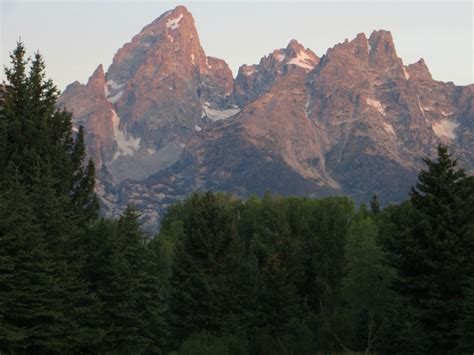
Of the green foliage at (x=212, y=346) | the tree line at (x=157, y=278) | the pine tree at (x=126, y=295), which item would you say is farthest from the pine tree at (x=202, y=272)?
the green foliage at (x=212, y=346)

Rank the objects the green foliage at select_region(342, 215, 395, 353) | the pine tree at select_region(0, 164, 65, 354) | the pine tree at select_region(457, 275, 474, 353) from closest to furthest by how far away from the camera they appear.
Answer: the pine tree at select_region(0, 164, 65, 354), the pine tree at select_region(457, 275, 474, 353), the green foliage at select_region(342, 215, 395, 353)

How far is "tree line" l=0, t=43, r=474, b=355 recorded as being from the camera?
34.5m

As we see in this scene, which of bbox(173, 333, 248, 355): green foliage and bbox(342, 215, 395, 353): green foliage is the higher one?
bbox(342, 215, 395, 353): green foliage

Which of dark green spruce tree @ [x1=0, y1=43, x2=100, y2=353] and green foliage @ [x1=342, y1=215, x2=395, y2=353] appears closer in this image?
dark green spruce tree @ [x1=0, y1=43, x2=100, y2=353]

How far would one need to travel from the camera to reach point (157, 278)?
1887 inches

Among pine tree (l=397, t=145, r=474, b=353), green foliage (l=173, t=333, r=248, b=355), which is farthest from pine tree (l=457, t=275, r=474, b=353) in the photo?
green foliage (l=173, t=333, r=248, b=355)

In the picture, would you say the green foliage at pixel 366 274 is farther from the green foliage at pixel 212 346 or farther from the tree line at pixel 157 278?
the green foliage at pixel 212 346

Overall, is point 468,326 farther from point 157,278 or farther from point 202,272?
point 157,278

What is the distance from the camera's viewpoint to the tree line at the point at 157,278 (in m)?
34.5

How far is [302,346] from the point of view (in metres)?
45.8

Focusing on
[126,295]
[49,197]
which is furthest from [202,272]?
[49,197]

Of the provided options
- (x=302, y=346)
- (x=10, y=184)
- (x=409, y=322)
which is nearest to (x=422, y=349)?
(x=409, y=322)

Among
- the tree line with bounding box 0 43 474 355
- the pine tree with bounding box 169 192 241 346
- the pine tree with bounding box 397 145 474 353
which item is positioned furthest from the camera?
the pine tree with bounding box 169 192 241 346

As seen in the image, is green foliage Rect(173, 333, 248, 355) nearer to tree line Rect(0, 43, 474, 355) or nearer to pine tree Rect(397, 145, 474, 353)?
tree line Rect(0, 43, 474, 355)
